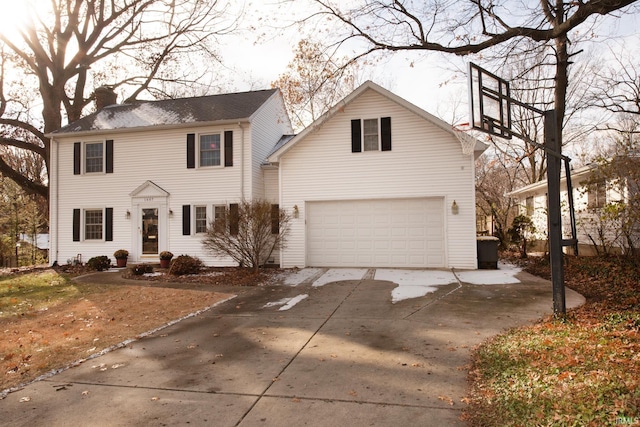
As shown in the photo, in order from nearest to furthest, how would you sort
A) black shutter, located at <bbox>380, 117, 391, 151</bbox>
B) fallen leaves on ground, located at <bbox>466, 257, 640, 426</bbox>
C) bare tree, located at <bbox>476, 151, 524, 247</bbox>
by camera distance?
fallen leaves on ground, located at <bbox>466, 257, 640, 426</bbox>, black shutter, located at <bbox>380, 117, 391, 151</bbox>, bare tree, located at <bbox>476, 151, 524, 247</bbox>

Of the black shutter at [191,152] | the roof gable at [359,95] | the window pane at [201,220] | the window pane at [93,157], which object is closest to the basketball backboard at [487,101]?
the roof gable at [359,95]

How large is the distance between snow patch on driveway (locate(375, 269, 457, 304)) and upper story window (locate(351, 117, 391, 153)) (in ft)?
13.8

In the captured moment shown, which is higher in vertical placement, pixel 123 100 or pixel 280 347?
pixel 123 100

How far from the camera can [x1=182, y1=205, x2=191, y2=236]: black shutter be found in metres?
15.5

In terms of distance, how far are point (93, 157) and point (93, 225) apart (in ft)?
9.10

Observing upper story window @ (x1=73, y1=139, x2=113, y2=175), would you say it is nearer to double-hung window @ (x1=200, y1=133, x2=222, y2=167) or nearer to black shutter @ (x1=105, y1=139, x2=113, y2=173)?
black shutter @ (x1=105, y1=139, x2=113, y2=173)

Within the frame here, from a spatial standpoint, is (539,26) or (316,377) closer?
(316,377)

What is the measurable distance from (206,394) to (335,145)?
11.0 m

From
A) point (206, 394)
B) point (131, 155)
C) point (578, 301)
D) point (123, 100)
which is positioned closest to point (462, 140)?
point (578, 301)

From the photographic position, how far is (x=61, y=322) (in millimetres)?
7605

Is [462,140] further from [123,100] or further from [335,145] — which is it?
[123,100]

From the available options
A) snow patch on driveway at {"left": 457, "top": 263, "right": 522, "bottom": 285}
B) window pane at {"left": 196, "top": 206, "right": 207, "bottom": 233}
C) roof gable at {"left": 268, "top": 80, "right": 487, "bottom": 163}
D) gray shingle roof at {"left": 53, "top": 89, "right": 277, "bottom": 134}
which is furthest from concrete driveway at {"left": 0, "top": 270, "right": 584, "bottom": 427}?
gray shingle roof at {"left": 53, "top": 89, "right": 277, "bottom": 134}

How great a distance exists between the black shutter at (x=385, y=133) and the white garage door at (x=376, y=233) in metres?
1.83

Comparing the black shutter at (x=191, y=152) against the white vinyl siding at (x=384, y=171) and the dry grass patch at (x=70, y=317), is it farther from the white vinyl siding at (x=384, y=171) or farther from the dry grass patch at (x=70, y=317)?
the dry grass patch at (x=70, y=317)
